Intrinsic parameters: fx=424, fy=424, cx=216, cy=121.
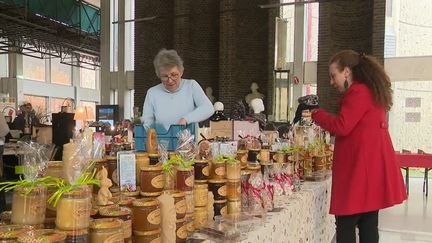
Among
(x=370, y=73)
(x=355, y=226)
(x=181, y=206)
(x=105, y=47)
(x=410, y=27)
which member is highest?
(x=410, y=27)

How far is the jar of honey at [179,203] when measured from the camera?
4.56 ft

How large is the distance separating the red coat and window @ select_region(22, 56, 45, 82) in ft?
58.8

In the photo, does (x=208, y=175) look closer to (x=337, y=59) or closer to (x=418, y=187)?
(x=337, y=59)

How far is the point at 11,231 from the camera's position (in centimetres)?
96

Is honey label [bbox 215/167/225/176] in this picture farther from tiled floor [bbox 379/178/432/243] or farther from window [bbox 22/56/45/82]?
window [bbox 22/56/45/82]

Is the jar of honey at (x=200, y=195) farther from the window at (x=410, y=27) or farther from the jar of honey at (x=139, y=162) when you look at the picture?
the window at (x=410, y=27)

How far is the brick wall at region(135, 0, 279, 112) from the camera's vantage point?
505 inches

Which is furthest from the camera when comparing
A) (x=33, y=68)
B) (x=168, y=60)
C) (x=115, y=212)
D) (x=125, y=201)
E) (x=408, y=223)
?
(x=33, y=68)

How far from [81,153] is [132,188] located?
0.22m

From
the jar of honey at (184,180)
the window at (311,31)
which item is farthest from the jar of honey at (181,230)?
the window at (311,31)

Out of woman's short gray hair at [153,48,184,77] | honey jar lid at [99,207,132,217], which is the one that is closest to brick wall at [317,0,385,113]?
woman's short gray hair at [153,48,184,77]

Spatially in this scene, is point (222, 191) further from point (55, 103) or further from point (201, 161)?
point (55, 103)

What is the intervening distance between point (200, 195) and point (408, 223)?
4.85 m

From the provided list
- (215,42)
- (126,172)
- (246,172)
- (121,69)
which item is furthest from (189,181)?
(121,69)
